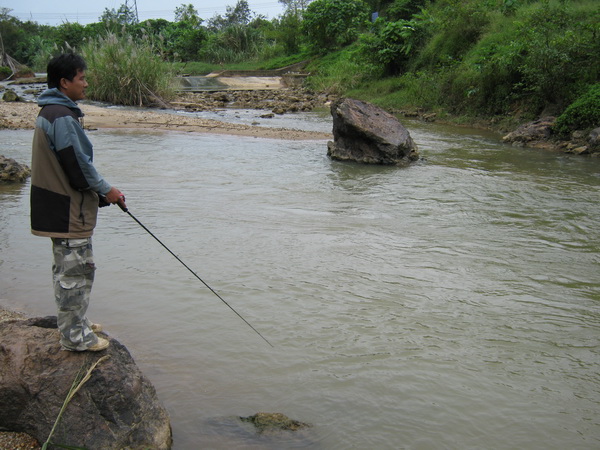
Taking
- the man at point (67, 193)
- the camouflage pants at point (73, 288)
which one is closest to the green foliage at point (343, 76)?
the man at point (67, 193)

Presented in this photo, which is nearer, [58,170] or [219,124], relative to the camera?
[58,170]

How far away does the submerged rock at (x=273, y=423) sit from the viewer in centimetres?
287

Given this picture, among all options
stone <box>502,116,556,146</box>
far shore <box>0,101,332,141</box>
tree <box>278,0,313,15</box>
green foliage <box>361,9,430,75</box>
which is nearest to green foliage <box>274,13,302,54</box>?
tree <box>278,0,313,15</box>

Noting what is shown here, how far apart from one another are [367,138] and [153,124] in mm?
7134

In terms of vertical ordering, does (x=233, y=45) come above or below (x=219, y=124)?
above

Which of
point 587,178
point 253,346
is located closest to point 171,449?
point 253,346

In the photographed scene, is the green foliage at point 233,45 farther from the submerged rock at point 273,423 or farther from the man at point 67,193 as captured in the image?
the submerged rock at point 273,423

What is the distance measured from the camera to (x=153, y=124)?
603 inches

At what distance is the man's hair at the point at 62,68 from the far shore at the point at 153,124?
11.1 meters

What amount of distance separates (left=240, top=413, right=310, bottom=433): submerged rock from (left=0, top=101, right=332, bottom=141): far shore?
11154 mm

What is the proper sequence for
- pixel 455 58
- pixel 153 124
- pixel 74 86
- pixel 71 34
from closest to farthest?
pixel 74 86 → pixel 153 124 → pixel 455 58 → pixel 71 34

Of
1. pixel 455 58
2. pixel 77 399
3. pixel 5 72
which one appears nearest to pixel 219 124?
pixel 455 58

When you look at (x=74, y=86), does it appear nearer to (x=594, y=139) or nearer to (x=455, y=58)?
(x=594, y=139)

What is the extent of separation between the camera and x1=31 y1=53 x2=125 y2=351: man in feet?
8.28
